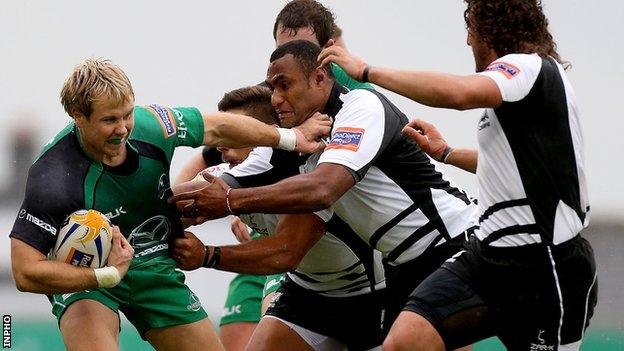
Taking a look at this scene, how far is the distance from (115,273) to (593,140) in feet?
21.7

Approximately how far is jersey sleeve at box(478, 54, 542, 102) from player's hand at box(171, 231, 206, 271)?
1.70 m

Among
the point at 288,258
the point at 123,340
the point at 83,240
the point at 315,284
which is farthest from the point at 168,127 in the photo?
the point at 123,340

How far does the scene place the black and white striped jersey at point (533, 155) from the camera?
5.25 metres

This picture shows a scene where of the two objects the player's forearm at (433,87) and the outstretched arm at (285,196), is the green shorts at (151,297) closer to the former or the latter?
the outstretched arm at (285,196)

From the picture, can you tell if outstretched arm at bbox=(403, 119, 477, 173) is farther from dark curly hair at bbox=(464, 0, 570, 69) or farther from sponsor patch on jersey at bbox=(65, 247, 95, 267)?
sponsor patch on jersey at bbox=(65, 247, 95, 267)

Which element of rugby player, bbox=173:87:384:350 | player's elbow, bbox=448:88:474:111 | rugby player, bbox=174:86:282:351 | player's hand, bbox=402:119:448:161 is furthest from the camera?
rugby player, bbox=174:86:282:351

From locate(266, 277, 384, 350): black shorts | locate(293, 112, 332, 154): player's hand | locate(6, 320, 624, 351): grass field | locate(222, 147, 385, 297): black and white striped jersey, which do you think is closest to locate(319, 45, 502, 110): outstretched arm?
locate(293, 112, 332, 154): player's hand

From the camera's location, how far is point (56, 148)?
579 cm

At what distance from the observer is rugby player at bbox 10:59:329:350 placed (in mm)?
5582

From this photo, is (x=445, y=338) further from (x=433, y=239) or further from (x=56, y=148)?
(x=56, y=148)

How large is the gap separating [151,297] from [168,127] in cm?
81

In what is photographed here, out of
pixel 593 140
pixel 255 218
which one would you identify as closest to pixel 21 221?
pixel 255 218

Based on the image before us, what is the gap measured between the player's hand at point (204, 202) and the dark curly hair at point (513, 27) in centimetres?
142

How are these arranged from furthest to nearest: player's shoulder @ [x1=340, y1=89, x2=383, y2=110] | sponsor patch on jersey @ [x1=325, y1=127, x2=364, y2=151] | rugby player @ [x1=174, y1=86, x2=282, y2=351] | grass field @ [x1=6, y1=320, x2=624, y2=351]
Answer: grass field @ [x1=6, y1=320, x2=624, y2=351] < rugby player @ [x1=174, y1=86, x2=282, y2=351] < player's shoulder @ [x1=340, y1=89, x2=383, y2=110] < sponsor patch on jersey @ [x1=325, y1=127, x2=364, y2=151]
